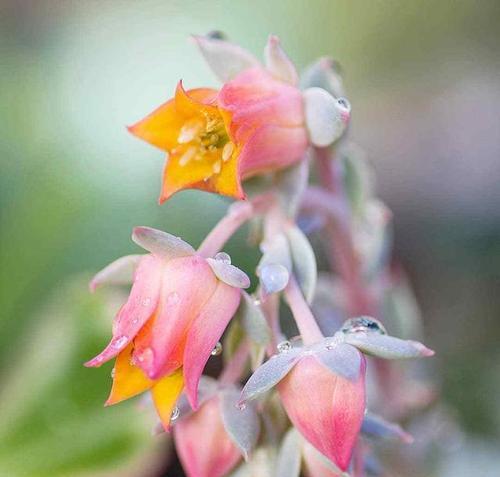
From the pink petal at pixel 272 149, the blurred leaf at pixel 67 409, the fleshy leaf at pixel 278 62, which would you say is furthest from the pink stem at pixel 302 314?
the blurred leaf at pixel 67 409

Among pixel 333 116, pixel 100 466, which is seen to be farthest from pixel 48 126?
pixel 333 116

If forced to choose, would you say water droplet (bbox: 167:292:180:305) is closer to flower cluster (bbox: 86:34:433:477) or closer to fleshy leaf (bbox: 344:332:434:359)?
flower cluster (bbox: 86:34:433:477)

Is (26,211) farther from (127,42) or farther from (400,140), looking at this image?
(400,140)

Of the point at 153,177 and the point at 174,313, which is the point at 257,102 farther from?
the point at 153,177

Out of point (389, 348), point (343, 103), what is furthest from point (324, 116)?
point (389, 348)

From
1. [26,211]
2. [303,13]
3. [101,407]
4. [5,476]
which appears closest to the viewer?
[5,476]

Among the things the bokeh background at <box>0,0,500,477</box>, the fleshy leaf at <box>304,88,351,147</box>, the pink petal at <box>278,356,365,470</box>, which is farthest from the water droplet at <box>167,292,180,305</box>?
the bokeh background at <box>0,0,500,477</box>
